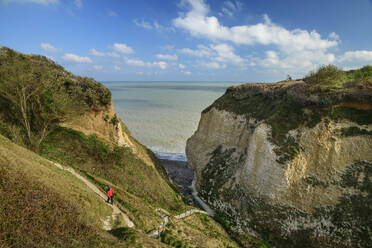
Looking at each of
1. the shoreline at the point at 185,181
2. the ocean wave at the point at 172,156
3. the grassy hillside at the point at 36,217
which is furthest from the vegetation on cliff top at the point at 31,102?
the ocean wave at the point at 172,156

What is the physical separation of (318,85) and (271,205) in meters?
12.8

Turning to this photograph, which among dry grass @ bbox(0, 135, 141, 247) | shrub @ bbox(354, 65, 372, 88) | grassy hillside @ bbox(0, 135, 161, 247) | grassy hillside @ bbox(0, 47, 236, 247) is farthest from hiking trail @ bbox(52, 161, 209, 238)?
shrub @ bbox(354, 65, 372, 88)

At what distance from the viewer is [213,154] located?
88.6 ft

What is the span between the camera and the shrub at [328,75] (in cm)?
1977

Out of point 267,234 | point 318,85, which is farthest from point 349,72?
point 267,234

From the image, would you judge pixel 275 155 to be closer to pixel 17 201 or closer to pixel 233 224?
pixel 233 224

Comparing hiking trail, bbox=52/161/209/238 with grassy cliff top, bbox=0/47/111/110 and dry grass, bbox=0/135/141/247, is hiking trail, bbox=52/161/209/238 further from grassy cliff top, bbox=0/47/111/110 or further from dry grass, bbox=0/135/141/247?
grassy cliff top, bbox=0/47/111/110

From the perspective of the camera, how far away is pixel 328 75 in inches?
787

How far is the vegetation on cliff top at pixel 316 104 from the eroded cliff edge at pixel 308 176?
7 centimetres

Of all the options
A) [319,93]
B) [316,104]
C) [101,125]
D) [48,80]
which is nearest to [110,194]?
[101,125]

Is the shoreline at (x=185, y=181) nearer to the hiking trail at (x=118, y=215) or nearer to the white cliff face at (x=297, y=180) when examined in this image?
the white cliff face at (x=297, y=180)

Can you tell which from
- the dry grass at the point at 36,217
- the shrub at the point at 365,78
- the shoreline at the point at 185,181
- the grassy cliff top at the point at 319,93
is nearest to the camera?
the dry grass at the point at 36,217

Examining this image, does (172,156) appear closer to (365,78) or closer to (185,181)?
(185,181)

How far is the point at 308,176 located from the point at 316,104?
22.3ft
